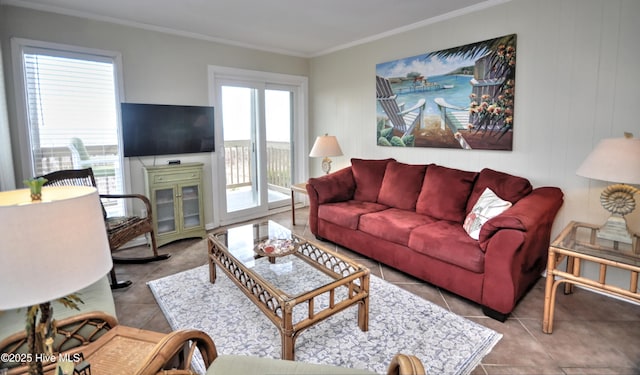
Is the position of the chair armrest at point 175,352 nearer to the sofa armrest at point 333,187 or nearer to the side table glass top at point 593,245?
the side table glass top at point 593,245

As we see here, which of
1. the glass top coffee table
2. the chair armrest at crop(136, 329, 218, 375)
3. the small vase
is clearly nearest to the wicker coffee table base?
the glass top coffee table

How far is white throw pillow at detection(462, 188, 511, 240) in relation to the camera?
2611mm

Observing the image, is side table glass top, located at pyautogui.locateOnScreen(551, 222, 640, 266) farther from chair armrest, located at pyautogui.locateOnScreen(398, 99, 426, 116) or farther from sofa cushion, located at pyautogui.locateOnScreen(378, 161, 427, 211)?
chair armrest, located at pyautogui.locateOnScreen(398, 99, 426, 116)

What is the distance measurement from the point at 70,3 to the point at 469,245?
13.4 ft

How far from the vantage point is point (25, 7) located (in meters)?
3.06

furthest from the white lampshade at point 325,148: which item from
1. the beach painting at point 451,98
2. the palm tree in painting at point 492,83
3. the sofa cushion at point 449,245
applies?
the sofa cushion at point 449,245

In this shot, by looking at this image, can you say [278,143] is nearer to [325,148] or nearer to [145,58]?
[325,148]

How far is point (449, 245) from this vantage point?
2588 millimetres

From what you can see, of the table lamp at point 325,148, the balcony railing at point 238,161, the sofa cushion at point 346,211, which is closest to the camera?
the balcony railing at point 238,161

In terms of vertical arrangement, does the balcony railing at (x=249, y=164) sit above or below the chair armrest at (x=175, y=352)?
above

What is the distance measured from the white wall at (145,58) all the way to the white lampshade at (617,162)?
12.9 feet

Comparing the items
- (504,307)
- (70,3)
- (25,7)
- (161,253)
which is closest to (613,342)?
(504,307)

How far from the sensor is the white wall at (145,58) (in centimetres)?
306

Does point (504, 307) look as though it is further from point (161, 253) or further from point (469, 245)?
point (161, 253)
